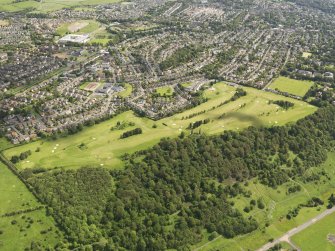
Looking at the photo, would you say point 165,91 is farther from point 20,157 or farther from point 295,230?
point 295,230

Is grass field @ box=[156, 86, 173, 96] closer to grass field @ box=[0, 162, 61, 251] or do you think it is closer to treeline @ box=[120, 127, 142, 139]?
treeline @ box=[120, 127, 142, 139]

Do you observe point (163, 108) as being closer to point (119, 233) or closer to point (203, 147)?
point (203, 147)

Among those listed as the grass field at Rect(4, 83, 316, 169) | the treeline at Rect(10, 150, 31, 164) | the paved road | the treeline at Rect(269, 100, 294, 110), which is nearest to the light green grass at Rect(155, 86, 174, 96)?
the grass field at Rect(4, 83, 316, 169)

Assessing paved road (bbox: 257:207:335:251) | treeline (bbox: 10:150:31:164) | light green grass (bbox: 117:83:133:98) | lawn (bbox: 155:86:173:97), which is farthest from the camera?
lawn (bbox: 155:86:173:97)

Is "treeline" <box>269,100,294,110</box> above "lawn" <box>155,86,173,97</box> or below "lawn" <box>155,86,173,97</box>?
below

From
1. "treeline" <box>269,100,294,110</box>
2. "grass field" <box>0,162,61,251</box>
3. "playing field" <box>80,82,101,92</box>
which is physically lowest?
"treeline" <box>269,100,294,110</box>

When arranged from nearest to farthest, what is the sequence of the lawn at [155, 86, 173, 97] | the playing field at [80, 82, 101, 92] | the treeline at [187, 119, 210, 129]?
1. the treeline at [187, 119, 210, 129]
2. the lawn at [155, 86, 173, 97]
3. the playing field at [80, 82, 101, 92]

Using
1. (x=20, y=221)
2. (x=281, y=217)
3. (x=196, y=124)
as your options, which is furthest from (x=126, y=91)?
(x=281, y=217)
